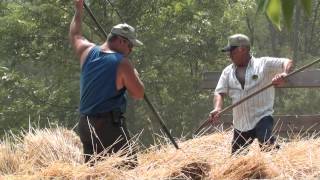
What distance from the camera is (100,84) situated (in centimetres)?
376

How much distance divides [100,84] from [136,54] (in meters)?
6.21

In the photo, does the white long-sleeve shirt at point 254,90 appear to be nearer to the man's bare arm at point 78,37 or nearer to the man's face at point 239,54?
the man's face at point 239,54

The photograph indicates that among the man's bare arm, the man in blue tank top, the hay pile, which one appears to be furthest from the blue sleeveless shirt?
the hay pile

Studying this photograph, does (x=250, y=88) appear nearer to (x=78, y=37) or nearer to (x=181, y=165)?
(x=78, y=37)

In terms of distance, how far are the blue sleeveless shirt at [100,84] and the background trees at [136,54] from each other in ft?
17.4

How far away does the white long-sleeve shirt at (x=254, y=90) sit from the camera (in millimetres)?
4688

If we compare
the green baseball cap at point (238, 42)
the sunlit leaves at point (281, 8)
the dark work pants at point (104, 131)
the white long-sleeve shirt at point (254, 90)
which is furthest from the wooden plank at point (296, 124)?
the sunlit leaves at point (281, 8)

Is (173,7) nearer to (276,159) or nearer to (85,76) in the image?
(85,76)

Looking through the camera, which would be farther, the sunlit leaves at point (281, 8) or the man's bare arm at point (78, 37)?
the man's bare arm at point (78, 37)

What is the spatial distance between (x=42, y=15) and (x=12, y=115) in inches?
75.4

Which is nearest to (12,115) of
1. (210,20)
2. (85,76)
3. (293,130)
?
(210,20)

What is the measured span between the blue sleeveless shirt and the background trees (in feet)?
17.4

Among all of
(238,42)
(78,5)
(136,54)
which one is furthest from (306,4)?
(136,54)

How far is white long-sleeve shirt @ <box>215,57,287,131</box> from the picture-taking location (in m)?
4.69
